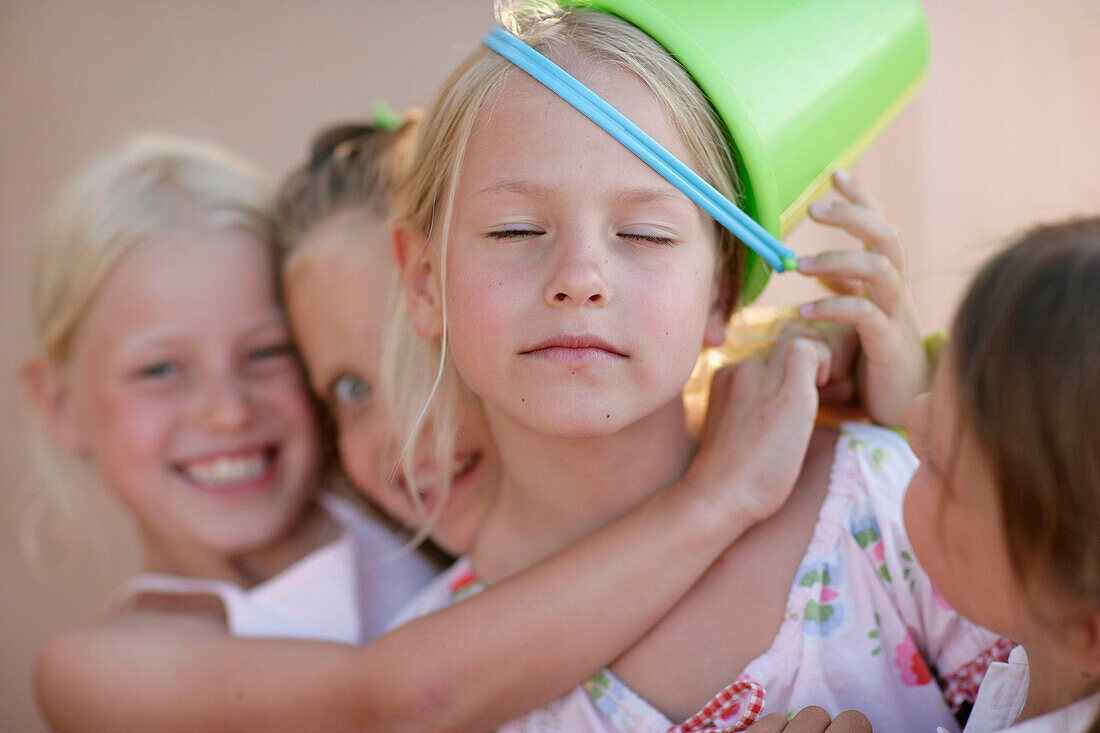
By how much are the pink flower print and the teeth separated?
1091 mm

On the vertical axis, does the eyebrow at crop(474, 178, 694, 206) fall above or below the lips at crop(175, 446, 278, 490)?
above

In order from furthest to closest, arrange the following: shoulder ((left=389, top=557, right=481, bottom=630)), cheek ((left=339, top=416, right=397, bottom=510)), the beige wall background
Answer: the beige wall background → cheek ((left=339, top=416, right=397, bottom=510)) → shoulder ((left=389, top=557, right=481, bottom=630))

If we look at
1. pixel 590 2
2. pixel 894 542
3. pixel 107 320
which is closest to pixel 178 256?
pixel 107 320

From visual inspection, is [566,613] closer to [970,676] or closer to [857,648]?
[857,648]

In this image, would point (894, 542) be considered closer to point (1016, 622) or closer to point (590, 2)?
point (1016, 622)

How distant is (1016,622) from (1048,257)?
316 mm

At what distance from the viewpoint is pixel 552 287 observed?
1001 millimetres

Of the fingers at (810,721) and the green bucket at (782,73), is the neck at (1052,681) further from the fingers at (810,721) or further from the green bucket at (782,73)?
the green bucket at (782,73)

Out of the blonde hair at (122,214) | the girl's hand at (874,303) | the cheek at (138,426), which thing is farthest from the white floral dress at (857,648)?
the blonde hair at (122,214)

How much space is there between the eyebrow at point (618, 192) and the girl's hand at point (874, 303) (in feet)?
0.69

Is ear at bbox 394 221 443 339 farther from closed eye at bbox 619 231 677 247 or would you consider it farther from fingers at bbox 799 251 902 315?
fingers at bbox 799 251 902 315

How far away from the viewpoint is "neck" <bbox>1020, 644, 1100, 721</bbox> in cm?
82

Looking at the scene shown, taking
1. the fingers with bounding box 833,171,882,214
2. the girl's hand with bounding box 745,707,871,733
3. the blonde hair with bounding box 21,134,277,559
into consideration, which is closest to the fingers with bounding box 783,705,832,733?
the girl's hand with bounding box 745,707,871,733

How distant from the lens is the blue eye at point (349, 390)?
5.18ft
